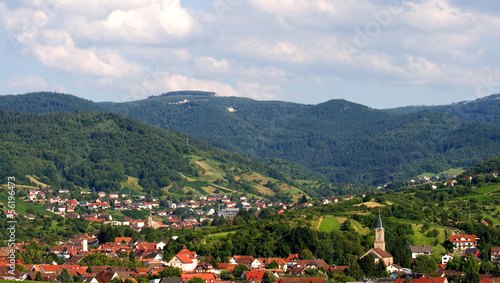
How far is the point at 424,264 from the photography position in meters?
81.6

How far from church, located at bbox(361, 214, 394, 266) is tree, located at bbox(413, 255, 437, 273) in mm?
2830

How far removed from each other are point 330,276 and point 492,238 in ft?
85.4

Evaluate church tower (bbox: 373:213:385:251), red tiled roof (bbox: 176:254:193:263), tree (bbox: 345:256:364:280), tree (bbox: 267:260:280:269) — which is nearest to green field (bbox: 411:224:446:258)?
church tower (bbox: 373:213:385:251)

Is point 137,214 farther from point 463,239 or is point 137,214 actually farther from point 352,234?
point 463,239

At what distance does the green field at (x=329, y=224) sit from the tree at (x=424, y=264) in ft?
48.2

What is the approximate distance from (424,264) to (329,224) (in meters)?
19.0

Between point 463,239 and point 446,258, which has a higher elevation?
point 463,239

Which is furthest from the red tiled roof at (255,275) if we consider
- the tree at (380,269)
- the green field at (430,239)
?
the green field at (430,239)

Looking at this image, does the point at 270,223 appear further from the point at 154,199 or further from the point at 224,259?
the point at 154,199

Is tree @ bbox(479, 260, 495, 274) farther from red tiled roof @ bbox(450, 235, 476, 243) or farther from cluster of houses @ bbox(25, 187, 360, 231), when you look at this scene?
cluster of houses @ bbox(25, 187, 360, 231)

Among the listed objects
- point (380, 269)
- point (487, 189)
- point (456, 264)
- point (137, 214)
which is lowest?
point (137, 214)

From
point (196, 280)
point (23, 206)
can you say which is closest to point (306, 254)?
point (196, 280)

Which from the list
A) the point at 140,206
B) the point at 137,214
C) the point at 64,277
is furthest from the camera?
the point at 140,206

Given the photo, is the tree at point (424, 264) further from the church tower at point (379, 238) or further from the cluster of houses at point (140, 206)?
the cluster of houses at point (140, 206)
